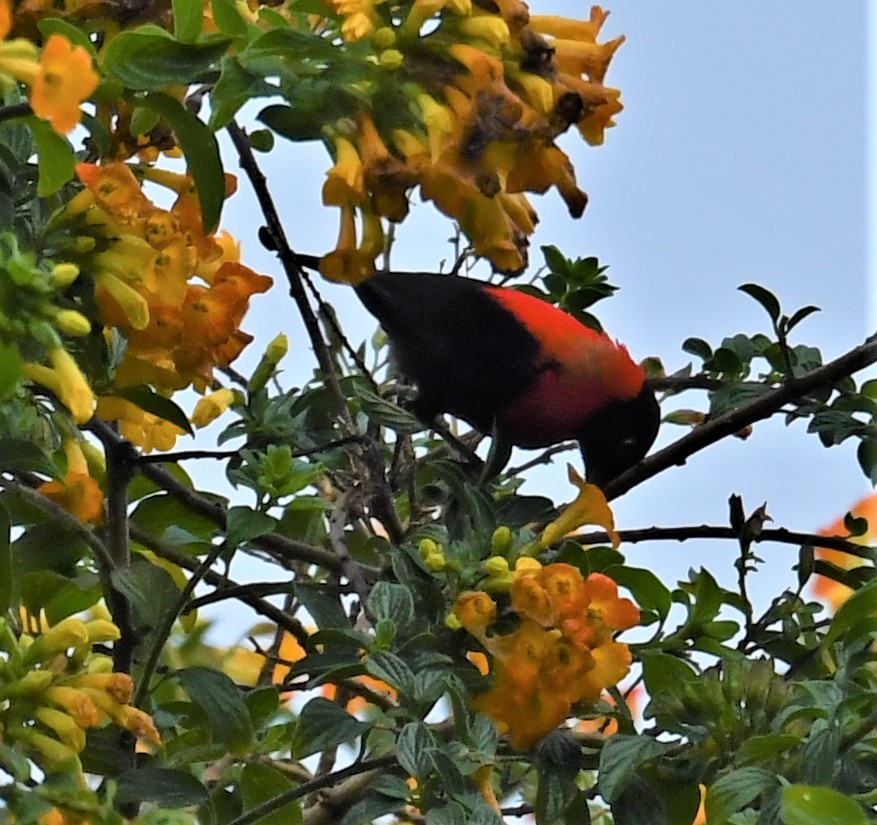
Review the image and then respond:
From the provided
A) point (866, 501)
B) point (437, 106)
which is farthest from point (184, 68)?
point (866, 501)

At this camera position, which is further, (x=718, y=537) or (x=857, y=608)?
(x=718, y=537)

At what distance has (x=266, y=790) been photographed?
0.57 meters

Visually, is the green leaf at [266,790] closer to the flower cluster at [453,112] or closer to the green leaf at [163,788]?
the green leaf at [163,788]

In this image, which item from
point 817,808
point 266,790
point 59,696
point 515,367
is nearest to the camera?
point 817,808

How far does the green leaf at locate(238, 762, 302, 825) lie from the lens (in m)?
0.56

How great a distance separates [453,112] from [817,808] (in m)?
0.30

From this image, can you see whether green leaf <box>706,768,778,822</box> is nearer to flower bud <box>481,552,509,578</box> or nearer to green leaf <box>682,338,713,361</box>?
flower bud <box>481,552,509,578</box>

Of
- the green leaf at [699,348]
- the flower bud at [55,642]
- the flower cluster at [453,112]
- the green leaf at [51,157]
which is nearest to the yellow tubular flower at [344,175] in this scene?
the flower cluster at [453,112]

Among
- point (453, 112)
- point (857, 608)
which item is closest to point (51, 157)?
point (453, 112)

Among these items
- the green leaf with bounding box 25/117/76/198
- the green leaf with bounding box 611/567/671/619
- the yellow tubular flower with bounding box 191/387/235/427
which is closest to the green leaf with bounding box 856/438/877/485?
the green leaf with bounding box 611/567/671/619

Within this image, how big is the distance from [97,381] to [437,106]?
0.20 m

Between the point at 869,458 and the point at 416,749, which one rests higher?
the point at 869,458

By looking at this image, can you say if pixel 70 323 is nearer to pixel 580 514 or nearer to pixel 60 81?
pixel 60 81

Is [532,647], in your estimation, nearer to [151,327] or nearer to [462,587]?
[462,587]
